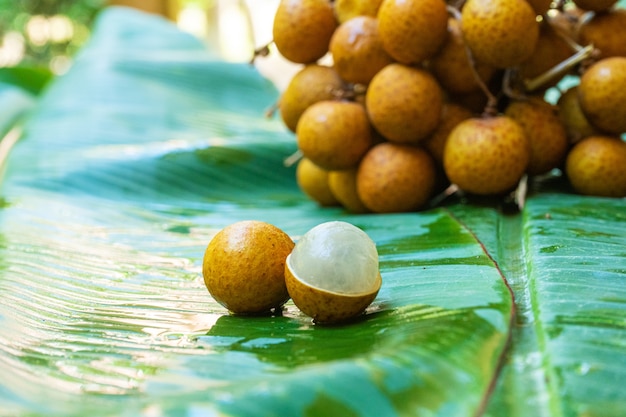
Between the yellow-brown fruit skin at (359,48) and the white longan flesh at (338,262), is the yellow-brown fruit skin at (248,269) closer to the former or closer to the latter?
the white longan flesh at (338,262)

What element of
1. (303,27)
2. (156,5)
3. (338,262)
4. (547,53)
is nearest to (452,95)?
(547,53)

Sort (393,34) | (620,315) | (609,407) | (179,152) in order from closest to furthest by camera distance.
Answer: (609,407) → (620,315) → (393,34) → (179,152)

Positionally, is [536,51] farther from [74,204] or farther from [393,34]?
[74,204]

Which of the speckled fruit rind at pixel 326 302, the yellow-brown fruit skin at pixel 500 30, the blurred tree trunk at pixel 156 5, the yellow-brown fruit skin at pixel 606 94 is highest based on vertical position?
the yellow-brown fruit skin at pixel 500 30

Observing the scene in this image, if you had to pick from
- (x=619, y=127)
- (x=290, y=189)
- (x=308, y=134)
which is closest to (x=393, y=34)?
(x=308, y=134)

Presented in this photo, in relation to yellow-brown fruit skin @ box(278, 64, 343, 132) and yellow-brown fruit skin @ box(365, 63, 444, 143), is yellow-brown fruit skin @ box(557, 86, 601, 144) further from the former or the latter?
yellow-brown fruit skin @ box(278, 64, 343, 132)

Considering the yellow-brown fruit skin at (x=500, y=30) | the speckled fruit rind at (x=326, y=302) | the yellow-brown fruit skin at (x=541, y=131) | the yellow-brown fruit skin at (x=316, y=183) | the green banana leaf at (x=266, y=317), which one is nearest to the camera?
the green banana leaf at (x=266, y=317)

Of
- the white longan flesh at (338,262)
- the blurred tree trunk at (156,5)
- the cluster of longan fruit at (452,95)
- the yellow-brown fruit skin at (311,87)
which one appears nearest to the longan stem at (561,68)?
the cluster of longan fruit at (452,95)

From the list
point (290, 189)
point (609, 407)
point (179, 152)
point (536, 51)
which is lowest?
point (290, 189)
